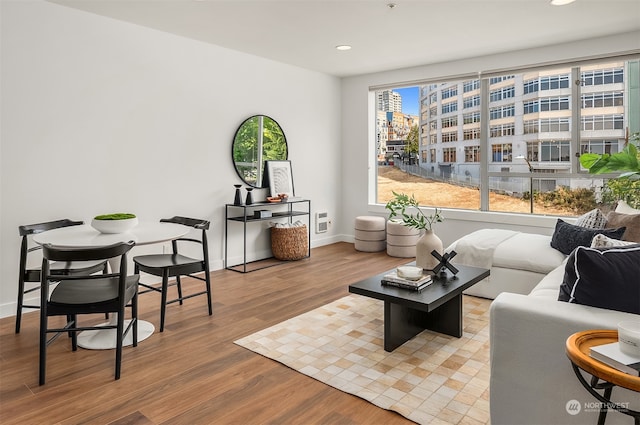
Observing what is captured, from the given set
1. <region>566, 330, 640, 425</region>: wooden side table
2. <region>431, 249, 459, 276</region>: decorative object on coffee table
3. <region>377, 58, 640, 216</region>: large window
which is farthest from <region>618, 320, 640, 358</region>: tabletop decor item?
<region>377, 58, 640, 216</region>: large window

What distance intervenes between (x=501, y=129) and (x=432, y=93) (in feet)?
3.58

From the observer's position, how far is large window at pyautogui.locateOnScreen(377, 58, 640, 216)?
4.66 m

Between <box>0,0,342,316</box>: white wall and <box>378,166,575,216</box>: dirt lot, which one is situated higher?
<box>0,0,342,316</box>: white wall

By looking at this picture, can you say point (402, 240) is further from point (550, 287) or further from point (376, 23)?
point (550, 287)

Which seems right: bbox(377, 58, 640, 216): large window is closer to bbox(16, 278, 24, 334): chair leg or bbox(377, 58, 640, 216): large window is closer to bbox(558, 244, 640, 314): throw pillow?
bbox(558, 244, 640, 314): throw pillow

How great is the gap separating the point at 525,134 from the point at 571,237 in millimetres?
2023

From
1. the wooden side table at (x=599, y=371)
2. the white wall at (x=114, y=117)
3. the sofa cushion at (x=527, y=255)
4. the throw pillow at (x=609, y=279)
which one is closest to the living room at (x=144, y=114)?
the white wall at (x=114, y=117)

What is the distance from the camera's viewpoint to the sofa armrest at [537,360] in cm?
164

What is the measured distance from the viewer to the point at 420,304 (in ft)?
8.22

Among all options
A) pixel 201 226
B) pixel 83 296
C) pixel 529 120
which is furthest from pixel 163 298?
pixel 529 120

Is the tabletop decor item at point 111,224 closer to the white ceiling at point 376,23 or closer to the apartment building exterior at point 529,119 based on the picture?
the white ceiling at point 376,23

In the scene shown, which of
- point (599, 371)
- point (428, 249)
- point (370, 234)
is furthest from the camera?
point (370, 234)

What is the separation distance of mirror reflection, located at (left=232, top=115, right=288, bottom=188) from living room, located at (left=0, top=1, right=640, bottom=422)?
107 millimetres

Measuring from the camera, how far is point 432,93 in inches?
233
